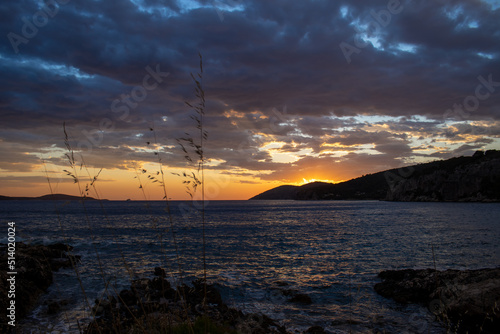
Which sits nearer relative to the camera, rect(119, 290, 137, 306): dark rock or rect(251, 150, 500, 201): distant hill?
rect(119, 290, 137, 306): dark rock

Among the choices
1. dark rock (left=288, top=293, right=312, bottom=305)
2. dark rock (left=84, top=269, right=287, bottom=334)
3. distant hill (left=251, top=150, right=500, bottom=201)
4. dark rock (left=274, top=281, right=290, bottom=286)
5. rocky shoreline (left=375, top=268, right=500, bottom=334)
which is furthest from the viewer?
distant hill (left=251, top=150, right=500, bottom=201)

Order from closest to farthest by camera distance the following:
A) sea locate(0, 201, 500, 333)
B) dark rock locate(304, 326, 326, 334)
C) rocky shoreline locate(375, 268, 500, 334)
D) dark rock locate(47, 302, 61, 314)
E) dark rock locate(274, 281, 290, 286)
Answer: rocky shoreline locate(375, 268, 500, 334) < dark rock locate(304, 326, 326, 334) < sea locate(0, 201, 500, 333) < dark rock locate(47, 302, 61, 314) < dark rock locate(274, 281, 290, 286)

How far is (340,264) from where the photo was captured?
76.7ft

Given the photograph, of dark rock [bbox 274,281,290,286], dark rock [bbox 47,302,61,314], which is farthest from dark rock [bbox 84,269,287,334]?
dark rock [bbox 274,281,290,286]

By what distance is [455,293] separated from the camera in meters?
13.1

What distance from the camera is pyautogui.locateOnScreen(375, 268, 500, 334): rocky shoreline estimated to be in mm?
11220

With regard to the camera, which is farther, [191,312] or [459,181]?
[459,181]

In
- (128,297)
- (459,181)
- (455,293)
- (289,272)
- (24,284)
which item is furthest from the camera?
(459,181)

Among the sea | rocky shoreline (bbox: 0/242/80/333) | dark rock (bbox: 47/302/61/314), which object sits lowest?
the sea

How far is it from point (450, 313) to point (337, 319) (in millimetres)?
4782

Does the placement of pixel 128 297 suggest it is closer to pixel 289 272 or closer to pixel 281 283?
pixel 281 283

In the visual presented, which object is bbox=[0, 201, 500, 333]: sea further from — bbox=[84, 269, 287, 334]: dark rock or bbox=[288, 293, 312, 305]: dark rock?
bbox=[84, 269, 287, 334]: dark rock

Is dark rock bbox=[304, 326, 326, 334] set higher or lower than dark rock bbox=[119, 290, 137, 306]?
lower

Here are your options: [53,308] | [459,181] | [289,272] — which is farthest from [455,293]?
[459,181]
